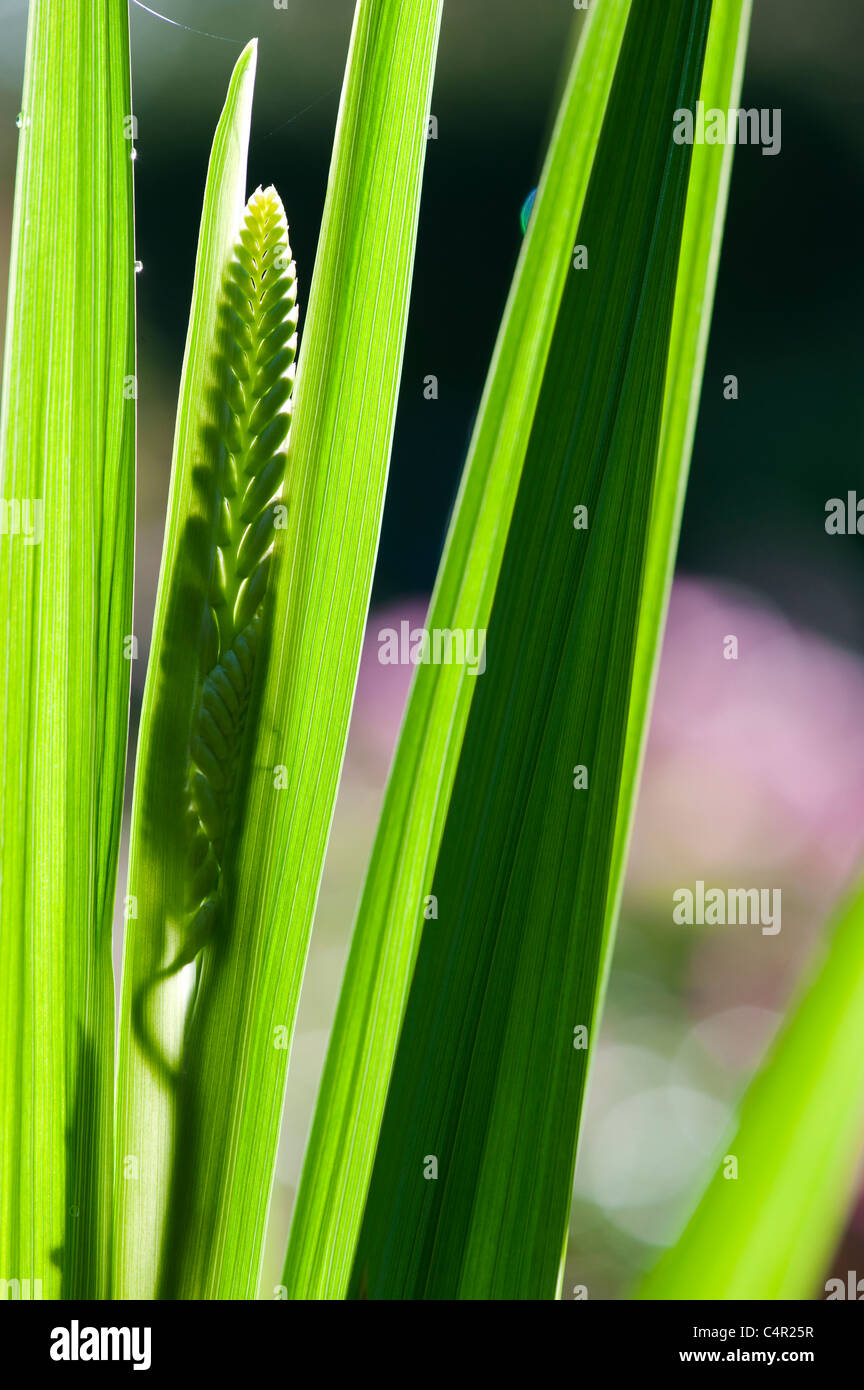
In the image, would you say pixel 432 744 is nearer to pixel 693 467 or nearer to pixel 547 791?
pixel 547 791

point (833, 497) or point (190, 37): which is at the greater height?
point (190, 37)

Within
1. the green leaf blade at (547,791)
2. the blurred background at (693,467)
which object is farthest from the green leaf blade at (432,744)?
the blurred background at (693,467)

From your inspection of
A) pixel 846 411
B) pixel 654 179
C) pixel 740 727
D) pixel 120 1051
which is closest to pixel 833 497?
pixel 846 411

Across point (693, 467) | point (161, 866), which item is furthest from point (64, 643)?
point (693, 467)

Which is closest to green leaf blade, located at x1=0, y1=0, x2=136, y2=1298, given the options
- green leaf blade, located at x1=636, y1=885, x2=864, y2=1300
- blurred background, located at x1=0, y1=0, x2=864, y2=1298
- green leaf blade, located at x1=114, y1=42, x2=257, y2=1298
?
green leaf blade, located at x1=114, y1=42, x2=257, y2=1298

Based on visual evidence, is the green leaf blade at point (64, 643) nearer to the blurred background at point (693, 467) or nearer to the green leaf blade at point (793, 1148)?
the green leaf blade at point (793, 1148)

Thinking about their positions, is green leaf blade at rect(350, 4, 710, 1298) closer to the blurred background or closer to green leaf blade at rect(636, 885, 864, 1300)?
green leaf blade at rect(636, 885, 864, 1300)
